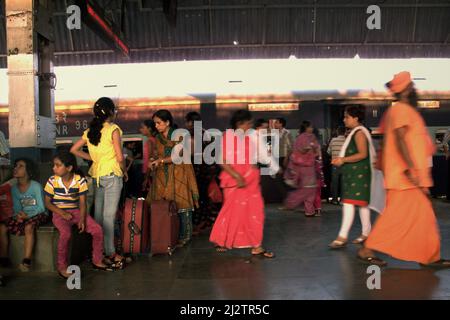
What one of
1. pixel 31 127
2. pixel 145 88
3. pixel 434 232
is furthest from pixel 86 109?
pixel 434 232

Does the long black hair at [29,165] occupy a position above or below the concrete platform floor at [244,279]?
above

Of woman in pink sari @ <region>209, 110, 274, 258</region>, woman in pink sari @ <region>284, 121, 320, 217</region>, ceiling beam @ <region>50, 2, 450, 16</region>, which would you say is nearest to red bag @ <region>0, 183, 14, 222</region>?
woman in pink sari @ <region>209, 110, 274, 258</region>

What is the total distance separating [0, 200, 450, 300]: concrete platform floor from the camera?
3.38 meters

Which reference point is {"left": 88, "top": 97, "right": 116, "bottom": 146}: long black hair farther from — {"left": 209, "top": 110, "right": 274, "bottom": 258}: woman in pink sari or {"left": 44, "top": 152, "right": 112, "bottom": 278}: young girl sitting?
{"left": 209, "top": 110, "right": 274, "bottom": 258}: woman in pink sari

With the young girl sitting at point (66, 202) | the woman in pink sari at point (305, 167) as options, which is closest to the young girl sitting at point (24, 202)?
the young girl sitting at point (66, 202)

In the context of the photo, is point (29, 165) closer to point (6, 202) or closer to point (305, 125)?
point (6, 202)

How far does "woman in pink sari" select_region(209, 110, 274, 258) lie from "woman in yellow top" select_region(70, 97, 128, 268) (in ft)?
3.31

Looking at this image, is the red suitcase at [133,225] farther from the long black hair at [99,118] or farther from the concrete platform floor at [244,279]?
the long black hair at [99,118]

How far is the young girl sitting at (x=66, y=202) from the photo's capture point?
397 cm

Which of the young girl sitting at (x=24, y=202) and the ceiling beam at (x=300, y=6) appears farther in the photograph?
the ceiling beam at (x=300, y=6)

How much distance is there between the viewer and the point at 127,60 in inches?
454

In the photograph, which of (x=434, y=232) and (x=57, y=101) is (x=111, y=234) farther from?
(x=57, y=101)

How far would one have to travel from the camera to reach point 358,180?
4.77m

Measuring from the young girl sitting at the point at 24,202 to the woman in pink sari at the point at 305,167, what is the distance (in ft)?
13.4
